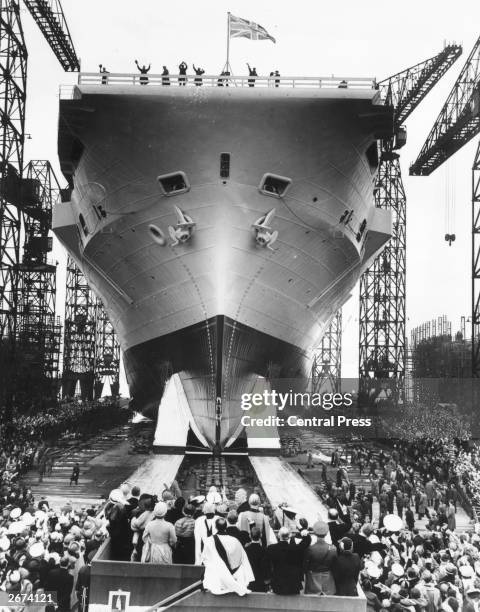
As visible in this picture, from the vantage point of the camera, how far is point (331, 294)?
19.8m

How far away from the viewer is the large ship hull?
52.4ft

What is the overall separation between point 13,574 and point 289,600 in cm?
256

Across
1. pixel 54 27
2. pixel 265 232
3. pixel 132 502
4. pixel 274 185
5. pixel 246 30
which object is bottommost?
pixel 132 502

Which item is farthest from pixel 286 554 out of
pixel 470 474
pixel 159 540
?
pixel 470 474

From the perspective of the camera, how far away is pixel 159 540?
6.32 meters

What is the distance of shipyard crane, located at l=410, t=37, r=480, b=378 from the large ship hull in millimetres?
10188

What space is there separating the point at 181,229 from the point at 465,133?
1965 cm

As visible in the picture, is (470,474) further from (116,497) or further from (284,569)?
(284,569)

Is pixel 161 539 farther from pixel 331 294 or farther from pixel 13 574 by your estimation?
pixel 331 294

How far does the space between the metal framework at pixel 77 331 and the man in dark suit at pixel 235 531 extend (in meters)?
44.5

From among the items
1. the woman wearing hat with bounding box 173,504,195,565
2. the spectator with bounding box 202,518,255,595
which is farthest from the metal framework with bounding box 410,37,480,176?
the spectator with bounding box 202,518,255,595

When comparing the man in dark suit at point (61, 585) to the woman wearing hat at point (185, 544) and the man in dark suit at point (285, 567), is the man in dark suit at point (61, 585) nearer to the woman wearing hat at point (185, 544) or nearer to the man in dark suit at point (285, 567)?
the woman wearing hat at point (185, 544)

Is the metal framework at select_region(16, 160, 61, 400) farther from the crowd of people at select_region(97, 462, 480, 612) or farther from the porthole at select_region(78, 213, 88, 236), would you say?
the crowd of people at select_region(97, 462, 480, 612)

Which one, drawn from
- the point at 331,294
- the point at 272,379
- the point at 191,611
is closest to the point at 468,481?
the point at 272,379
